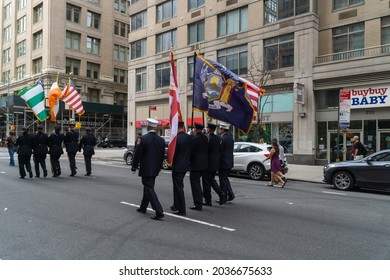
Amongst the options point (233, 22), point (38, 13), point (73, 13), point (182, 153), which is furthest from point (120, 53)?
point (182, 153)

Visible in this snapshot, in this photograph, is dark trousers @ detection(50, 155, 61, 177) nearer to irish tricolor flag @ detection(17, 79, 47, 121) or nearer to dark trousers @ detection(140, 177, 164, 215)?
irish tricolor flag @ detection(17, 79, 47, 121)

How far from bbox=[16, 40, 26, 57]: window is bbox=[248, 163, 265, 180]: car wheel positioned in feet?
153

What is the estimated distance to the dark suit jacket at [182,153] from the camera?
22.4 feet

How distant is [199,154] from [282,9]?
18.5 metres

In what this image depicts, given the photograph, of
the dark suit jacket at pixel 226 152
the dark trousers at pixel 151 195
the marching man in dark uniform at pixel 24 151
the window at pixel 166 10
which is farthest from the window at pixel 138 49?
the dark trousers at pixel 151 195

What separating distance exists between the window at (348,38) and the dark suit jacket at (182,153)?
17393mm

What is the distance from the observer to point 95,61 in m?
49.3

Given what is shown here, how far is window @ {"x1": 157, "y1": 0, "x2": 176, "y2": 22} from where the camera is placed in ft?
97.9

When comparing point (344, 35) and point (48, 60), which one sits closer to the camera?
point (344, 35)

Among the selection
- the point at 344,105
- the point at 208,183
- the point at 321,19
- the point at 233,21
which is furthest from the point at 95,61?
the point at 208,183

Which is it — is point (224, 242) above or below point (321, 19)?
below

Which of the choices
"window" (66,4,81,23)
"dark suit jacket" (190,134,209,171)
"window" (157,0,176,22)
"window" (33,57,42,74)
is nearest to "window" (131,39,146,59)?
"window" (157,0,176,22)
